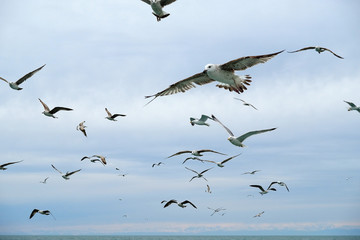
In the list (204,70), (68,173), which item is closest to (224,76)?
(204,70)

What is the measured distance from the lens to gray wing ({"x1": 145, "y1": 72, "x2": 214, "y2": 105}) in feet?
80.3

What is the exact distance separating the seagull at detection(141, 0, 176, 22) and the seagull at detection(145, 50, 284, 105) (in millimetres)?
3226

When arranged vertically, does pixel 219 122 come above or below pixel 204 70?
below

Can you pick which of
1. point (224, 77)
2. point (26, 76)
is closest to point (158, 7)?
point (224, 77)

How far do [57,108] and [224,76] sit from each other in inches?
415

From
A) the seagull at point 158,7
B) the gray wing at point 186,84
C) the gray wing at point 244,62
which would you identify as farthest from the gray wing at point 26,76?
the gray wing at point 244,62

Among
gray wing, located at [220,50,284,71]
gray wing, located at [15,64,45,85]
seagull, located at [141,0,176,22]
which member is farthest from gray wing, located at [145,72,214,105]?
gray wing, located at [15,64,45,85]

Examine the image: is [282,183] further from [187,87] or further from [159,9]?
[159,9]

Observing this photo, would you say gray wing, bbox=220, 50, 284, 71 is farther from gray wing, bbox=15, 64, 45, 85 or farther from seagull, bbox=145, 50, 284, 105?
gray wing, bbox=15, 64, 45, 85

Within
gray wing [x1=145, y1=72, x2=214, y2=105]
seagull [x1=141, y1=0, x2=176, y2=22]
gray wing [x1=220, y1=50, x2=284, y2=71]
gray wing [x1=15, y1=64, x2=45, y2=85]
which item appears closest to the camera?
gray wing [x1=220, y1=50, x2=284, y2=71]

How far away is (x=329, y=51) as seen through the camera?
2900 cm

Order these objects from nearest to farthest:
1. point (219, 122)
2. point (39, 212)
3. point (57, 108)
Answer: point (219, 122)
point (57, 108)
point (39, 212)

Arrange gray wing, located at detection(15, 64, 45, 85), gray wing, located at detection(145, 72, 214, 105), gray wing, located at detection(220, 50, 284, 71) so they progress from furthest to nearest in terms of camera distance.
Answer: gray wing, located at detection(15, 64, 45, 85) < gray wing, located at detection(145, 72, 214, 105) < gray wing, located at detection(220, 50, 284, 71)

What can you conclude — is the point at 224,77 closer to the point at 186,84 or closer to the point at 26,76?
the point at 186,84
